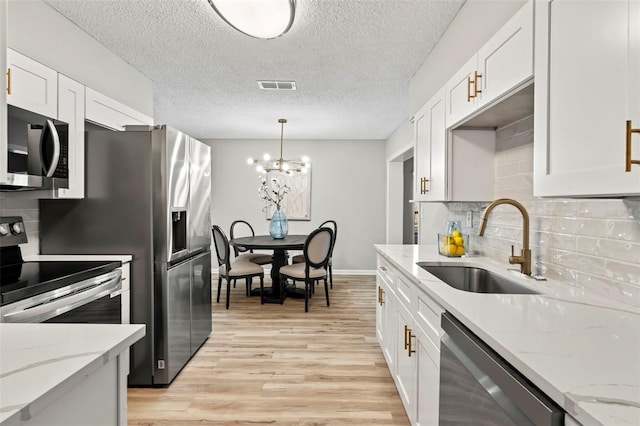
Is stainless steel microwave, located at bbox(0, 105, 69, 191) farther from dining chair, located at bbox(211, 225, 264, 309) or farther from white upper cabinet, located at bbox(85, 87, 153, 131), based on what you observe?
dining chair, located at bbox(211, 225, 264, 309)

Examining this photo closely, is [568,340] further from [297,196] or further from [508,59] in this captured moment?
[297,196]

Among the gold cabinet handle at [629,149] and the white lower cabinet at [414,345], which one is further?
the white lower cabinet at [414,345]

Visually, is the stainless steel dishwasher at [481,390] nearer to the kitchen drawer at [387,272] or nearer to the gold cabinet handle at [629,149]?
the gold cabinet handle at [629,149]

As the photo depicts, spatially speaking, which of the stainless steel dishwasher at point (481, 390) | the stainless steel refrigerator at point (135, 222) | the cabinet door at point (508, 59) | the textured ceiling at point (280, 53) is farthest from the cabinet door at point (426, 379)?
the textured ceiling at point (280, 53)

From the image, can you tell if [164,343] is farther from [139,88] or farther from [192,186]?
[139,88]

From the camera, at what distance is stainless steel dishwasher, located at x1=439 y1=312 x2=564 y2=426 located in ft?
2.49

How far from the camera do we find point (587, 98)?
1.03 meters

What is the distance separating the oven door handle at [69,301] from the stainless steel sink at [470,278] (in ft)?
6.25

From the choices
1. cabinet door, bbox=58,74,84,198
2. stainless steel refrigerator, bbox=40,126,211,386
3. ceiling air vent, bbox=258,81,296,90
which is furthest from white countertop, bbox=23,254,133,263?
ceiling air vent, bbox=258,81,296,90

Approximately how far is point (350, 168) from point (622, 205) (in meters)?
5.36

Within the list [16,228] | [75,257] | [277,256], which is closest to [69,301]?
[75,257]

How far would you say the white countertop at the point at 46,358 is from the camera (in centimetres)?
62

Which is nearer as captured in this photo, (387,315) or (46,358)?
(46,358)

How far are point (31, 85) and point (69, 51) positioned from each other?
2.06 ft
